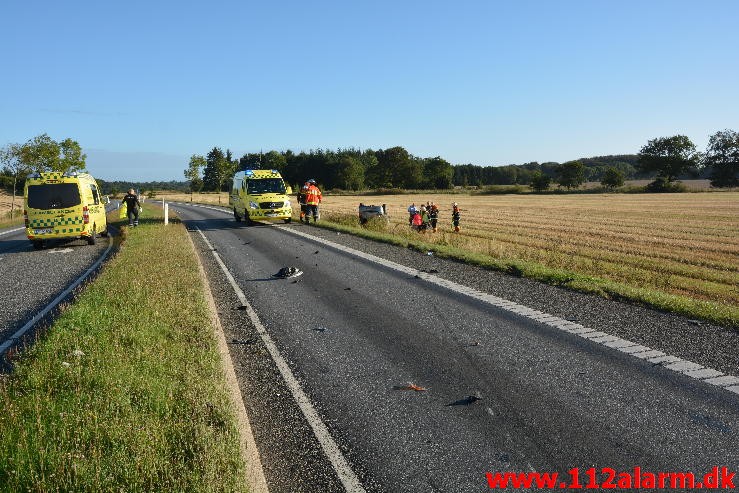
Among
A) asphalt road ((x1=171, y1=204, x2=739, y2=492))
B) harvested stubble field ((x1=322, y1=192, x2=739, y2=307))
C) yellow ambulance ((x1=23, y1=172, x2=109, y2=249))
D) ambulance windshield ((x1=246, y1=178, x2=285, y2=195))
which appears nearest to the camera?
asphalt road ((x1=171, y1=204, x2=739, y2=492))

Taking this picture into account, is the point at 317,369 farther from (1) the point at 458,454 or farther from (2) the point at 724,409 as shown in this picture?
(2) the point at 724,409

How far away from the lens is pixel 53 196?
16.8 metres

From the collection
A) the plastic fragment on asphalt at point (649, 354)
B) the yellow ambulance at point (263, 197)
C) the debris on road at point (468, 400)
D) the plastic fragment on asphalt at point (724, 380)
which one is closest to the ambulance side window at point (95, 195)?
the yellow ambulance at point (263, 197)

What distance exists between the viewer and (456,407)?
182 inches

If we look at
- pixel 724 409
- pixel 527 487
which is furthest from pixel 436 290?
pixel 527 487

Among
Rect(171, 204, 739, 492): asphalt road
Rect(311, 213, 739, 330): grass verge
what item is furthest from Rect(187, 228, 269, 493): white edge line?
Rect(311, 213, 739, 330): grass verge

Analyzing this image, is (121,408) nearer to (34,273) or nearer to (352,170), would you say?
(34,273)

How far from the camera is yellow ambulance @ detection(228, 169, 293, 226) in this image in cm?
2436

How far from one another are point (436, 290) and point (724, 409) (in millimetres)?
5552

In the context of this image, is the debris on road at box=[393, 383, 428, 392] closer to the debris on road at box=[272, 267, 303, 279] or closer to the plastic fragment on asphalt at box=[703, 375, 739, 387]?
the plastic fragment on asphalt at box=[703, 375, 739, 387]

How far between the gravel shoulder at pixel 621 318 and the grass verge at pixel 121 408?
4971mm

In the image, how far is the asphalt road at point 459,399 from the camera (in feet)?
12.2

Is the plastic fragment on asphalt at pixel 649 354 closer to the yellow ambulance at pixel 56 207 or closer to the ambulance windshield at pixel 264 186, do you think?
the yellow ambulance at pixel 56 207

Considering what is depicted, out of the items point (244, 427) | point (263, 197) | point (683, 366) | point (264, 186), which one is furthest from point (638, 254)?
point (264, 186)
